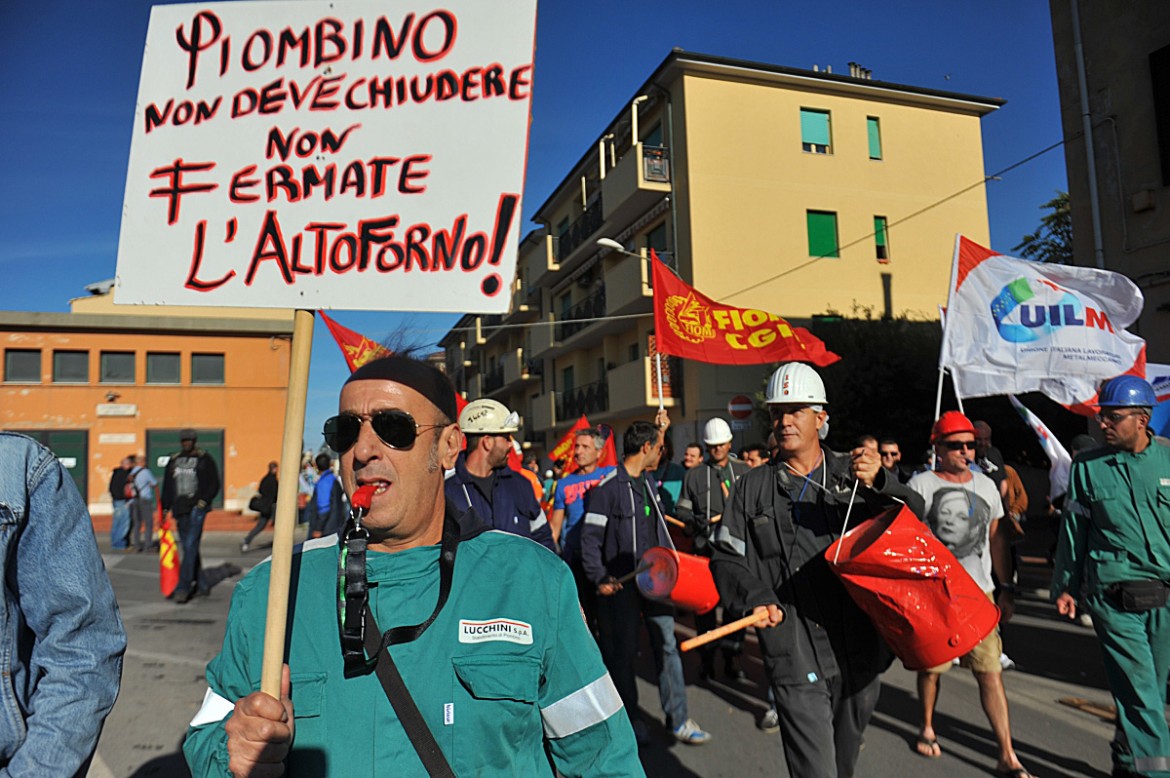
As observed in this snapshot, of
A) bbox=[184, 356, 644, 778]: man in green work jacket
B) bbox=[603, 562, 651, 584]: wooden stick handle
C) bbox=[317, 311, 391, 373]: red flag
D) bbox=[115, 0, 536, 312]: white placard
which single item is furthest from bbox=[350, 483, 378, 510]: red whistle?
bbox=[317, 311, 391, 373]: red flag

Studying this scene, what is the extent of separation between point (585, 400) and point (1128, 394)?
2829 centimetres

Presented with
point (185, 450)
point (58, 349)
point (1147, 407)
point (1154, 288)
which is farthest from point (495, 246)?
point (58, 349)

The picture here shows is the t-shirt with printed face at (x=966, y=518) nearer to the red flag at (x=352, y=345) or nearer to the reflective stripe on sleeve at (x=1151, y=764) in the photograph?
the reflective stripe on sleeve at (x=1151, y=764)

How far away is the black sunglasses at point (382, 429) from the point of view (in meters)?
1.97

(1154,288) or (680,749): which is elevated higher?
(1154,288)

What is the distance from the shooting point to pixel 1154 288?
40.2 ft

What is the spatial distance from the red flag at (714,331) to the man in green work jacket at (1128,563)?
15.7 ft

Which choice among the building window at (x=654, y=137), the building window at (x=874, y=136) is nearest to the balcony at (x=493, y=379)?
the building window at (x=654, y=137)

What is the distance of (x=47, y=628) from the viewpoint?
1.91 meters

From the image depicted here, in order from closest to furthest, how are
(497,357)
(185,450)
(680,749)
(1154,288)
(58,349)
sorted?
(680,749), (185,450), (1154,288), (58,349), (497,357)

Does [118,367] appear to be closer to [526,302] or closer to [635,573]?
[526,302]

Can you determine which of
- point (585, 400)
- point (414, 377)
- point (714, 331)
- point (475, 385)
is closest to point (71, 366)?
point (585, 400)

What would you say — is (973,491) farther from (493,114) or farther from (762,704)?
(493,114)

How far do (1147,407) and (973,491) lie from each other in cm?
109
